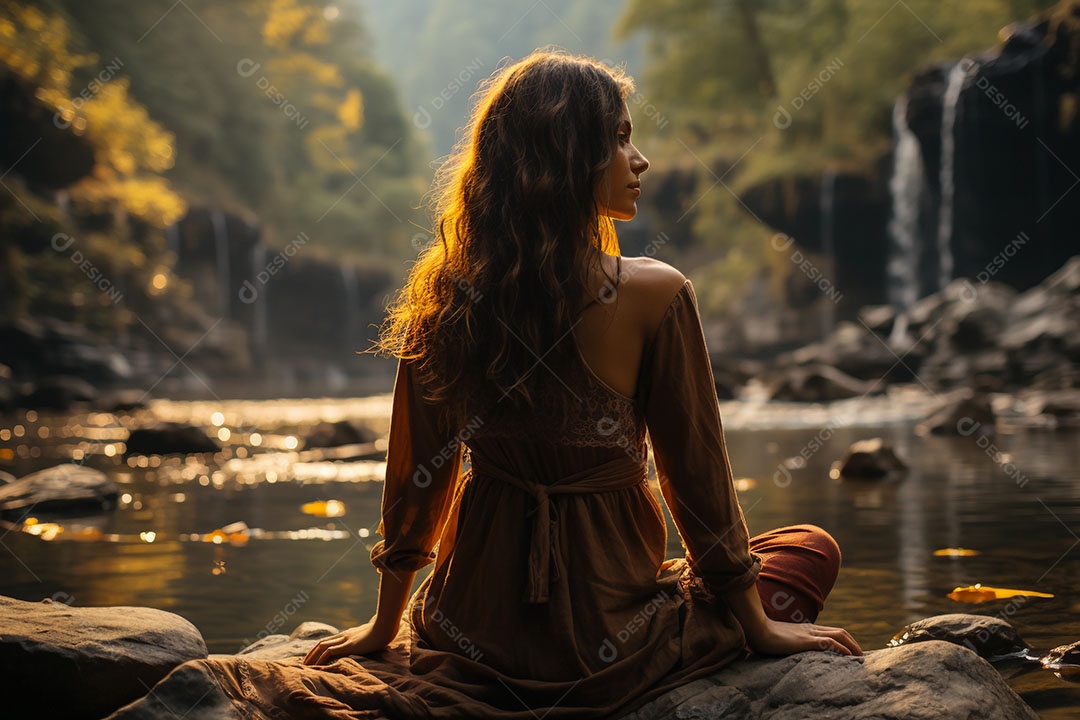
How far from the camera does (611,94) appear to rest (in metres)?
2.76

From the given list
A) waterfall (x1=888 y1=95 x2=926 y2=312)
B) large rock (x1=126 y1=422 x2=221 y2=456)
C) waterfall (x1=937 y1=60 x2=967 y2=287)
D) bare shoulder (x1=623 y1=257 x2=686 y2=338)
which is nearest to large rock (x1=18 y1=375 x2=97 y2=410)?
large rock (x1=126 y1=422 x2=221 y2=456)

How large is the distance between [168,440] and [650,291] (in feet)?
34.9

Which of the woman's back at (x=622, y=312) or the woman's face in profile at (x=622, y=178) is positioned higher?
the woman's face in profile at (x=622, y=178)

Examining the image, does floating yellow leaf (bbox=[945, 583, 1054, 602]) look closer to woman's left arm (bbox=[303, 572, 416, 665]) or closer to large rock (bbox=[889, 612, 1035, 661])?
large rock (bbox=[889, 612, 1035, 661])

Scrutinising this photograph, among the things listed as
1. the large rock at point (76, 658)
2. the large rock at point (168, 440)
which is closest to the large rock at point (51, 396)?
the large rock at point (168, 440)

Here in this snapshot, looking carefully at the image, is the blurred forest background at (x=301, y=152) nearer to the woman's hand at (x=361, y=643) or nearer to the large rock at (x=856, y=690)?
the woman's hand at (x=361, y=643)

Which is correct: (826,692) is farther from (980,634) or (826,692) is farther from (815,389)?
(815,389)

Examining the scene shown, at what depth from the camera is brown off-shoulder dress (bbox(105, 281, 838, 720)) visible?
2701mm

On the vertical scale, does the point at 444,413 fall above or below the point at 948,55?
below

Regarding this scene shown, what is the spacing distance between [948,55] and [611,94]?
2958 centimetres

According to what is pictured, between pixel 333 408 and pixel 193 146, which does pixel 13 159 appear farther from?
pixel 193 146

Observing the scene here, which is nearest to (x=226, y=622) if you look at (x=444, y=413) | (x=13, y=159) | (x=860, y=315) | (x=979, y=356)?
(x=444, y=413)

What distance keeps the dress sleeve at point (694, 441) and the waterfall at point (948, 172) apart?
22960mm

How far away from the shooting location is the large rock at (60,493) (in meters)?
8.12
